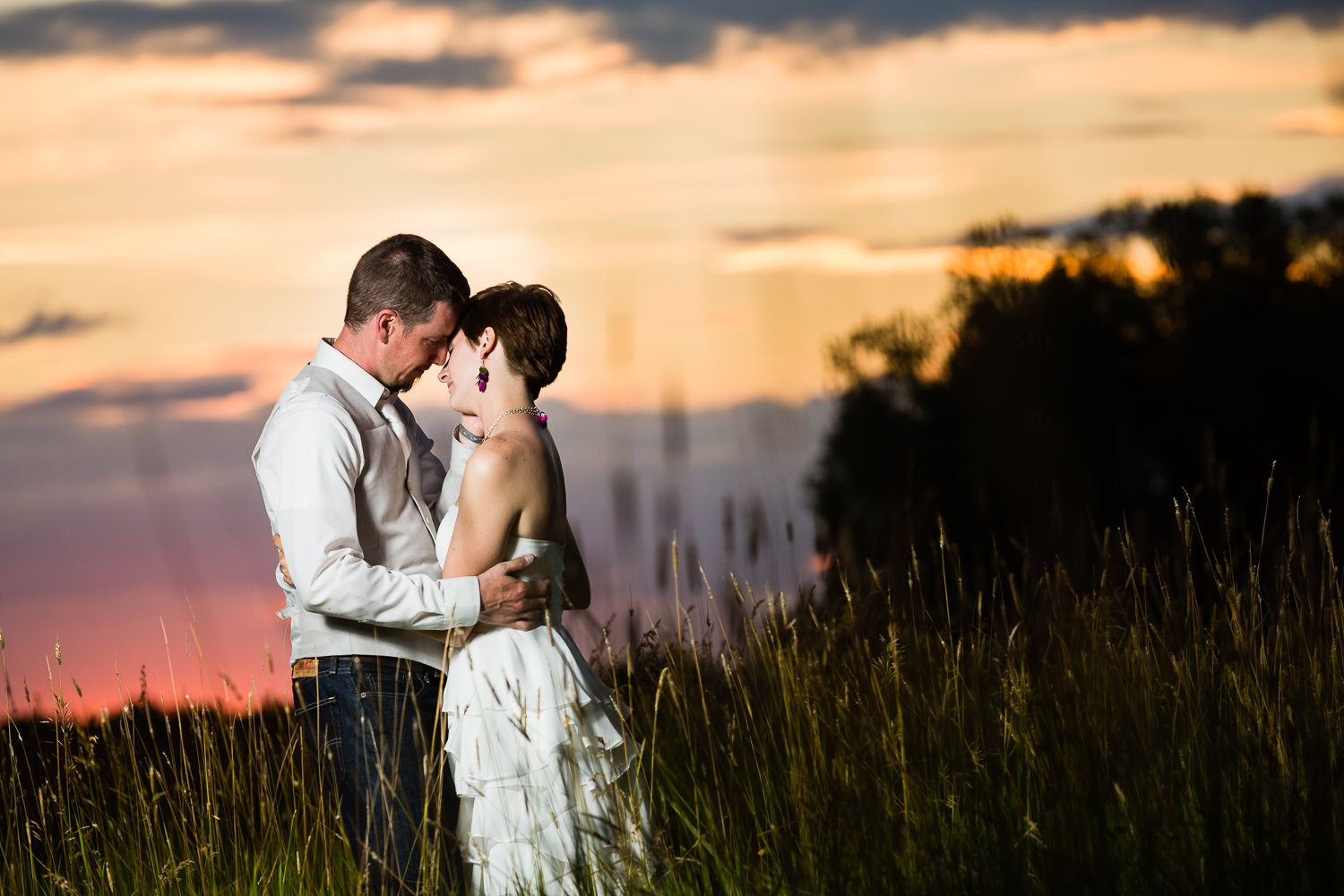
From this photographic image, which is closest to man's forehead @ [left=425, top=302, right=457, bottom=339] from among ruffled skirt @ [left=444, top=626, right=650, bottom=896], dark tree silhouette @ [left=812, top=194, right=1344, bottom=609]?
ruffled skirt @ [left=444, top=626, right=650, bottom=896]

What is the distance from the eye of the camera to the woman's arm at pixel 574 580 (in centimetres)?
324

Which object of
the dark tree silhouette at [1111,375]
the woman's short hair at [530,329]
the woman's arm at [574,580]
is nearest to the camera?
the woman's short hair at [530,329]

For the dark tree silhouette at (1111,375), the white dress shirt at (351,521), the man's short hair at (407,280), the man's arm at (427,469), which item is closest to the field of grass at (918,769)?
the white dress shirt at (351,521)

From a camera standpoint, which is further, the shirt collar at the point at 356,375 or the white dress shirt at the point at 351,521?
the shirt collar at the point at 356,375

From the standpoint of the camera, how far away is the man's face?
3150 millimetres

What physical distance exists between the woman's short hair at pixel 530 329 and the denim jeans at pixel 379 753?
32.9 inches

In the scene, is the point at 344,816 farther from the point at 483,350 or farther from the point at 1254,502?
the point at 1254,502

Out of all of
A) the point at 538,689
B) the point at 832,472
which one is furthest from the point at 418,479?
the point at 832,472

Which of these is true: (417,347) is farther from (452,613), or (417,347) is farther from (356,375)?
(452,613)

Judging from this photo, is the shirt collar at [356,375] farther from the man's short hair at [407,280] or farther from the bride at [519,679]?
the bride at [519,679]

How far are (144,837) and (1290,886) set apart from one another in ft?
11.3

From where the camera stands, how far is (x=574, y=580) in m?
3.26

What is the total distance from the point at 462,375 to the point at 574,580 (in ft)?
2.25

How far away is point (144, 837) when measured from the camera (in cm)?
387
